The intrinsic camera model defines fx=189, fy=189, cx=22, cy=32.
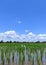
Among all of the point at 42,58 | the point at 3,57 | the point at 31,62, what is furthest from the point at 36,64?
the point at 3,57

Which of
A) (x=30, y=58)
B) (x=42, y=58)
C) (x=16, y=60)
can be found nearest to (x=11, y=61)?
(x=16, y=60)

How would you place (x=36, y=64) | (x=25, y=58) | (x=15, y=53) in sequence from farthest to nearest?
(x=15, y=53), (x=25, y=58), (x=36, y=64)

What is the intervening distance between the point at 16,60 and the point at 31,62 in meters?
0.54

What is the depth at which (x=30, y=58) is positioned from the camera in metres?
6.18

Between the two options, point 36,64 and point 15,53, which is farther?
point 15,53

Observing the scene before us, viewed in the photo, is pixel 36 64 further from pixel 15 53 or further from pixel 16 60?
pixel 15 53

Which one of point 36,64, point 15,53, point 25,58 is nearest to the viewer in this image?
point 36,64

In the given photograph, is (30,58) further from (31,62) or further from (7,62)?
(7,62)

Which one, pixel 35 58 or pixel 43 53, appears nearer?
pixel 35 58

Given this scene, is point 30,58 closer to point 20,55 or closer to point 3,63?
point 20,55

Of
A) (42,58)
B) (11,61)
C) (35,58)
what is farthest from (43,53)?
(11,61)

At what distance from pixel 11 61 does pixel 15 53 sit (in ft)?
2.23

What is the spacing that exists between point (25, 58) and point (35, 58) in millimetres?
367

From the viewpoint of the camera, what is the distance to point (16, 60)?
20.4 ft
